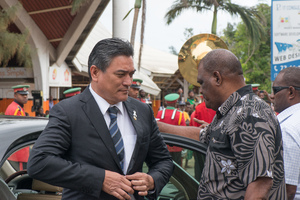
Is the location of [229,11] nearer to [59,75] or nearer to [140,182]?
[59,75]

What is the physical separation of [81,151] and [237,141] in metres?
0.71

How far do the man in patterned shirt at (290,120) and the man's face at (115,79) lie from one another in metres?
1.00

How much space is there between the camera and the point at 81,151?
1.75 meters

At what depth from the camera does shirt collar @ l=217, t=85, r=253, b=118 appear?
1897 millimetres

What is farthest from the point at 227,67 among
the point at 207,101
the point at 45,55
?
the point at 45,55

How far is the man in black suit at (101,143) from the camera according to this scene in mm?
1673

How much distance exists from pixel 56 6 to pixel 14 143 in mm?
13593

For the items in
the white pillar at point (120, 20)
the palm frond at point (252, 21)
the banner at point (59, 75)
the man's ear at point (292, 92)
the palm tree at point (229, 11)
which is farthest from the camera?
the banner at point (59, 75)

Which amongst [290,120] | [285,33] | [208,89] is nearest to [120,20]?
[285,33]

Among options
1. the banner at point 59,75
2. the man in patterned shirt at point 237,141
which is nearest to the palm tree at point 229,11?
the banner at point 59,75

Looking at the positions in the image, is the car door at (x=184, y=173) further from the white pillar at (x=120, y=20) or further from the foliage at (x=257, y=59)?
the foliage at (x=257, y=59)

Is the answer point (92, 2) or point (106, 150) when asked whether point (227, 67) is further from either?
point (92, 2)

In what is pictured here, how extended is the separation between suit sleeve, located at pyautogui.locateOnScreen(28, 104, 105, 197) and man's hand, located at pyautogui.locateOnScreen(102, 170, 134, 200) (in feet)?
0.08

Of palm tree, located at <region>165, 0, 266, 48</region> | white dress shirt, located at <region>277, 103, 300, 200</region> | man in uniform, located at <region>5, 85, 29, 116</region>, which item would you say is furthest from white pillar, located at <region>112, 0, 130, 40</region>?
white dress shirt, located at <region>277, 103, 300, 200</region>
